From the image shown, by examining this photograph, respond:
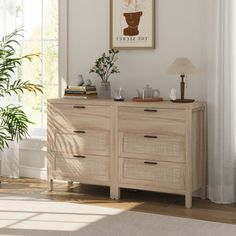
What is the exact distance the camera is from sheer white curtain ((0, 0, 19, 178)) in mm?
6172

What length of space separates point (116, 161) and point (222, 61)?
1.31 m

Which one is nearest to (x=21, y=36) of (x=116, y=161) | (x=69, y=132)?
(x=69, y=132)

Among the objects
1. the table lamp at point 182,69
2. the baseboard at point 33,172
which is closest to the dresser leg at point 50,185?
the baseboard at point 33,172

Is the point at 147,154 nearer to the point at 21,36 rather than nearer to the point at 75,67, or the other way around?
the point at 75,67

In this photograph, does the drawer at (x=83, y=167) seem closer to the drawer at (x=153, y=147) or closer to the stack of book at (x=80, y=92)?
the drawer at (x=153, y=147)

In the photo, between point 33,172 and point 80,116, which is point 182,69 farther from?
point 33,172

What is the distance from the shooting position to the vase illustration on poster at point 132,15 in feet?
18.2

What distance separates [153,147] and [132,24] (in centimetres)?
128

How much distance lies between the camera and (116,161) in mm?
5297

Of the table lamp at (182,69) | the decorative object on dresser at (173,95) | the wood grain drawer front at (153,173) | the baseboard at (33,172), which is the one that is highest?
the table lamp at (182,69)

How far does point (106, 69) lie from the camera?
5.80 m

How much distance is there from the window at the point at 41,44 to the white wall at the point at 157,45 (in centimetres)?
34

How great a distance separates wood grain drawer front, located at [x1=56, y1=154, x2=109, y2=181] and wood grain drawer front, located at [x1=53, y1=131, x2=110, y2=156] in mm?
65

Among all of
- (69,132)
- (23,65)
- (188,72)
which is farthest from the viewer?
(23,65)
